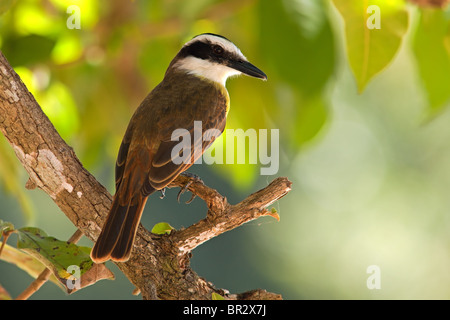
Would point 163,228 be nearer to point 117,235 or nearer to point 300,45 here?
point 117,235

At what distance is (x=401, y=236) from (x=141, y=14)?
378 inches

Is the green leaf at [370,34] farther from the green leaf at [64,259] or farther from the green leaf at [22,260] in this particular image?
the green leaf at [22,260]

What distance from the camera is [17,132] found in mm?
1820

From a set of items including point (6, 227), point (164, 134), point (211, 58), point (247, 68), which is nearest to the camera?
point (6, 227)

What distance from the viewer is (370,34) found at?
6.08ft

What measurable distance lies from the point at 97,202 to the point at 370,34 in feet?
3.04

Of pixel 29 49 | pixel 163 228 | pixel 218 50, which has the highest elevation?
pixel 218 50

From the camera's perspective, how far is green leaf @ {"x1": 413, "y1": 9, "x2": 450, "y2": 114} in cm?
207

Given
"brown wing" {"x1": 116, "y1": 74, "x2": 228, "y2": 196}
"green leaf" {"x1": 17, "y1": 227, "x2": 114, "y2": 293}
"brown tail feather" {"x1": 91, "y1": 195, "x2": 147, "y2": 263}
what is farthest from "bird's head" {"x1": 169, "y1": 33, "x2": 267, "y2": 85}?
"green leaf" {"x1": 17, "y1": 227, "x2": 114, "y2": 293}

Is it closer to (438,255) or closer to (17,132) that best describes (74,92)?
(17,132)

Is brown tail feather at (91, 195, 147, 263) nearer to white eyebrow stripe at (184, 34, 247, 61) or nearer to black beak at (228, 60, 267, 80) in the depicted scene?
black beak at (228, 60, 267, 80)

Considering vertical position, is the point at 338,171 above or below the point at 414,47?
above

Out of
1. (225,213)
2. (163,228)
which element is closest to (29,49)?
(163,228)

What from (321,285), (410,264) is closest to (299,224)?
(321,285)
